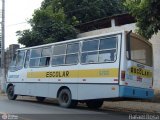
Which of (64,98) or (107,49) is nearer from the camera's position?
(107,49)

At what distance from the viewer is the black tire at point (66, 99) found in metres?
16.6

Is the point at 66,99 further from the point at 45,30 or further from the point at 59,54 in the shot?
the point at 45,30

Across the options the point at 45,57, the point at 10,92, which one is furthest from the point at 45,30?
the point at 45,57

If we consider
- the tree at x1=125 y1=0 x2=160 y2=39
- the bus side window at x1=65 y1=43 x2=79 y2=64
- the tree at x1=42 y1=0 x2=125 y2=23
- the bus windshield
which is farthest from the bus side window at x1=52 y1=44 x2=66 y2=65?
the tree at x1=42 y1=0 x2=125 y2=23

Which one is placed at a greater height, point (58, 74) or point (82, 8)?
point (82, 8)

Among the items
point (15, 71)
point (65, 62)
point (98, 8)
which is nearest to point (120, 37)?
point (65, 62)

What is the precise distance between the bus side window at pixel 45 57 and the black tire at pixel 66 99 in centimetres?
190

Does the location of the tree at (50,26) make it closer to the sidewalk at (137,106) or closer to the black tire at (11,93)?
the black tire at (11,93)

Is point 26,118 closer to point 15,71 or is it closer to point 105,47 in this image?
point 105,47

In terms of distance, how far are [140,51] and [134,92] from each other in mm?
1812

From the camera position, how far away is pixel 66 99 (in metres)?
17.0

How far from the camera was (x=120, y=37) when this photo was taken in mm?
14656

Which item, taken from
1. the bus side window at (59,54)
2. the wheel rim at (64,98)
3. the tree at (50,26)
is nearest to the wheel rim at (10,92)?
the bus side window at (59,54)


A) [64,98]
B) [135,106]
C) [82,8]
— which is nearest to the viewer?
[64,98]
